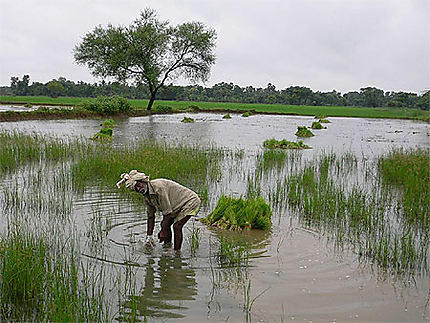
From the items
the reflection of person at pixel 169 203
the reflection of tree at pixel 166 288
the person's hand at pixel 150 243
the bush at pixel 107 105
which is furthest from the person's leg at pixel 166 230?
the bush at pixel 107 105

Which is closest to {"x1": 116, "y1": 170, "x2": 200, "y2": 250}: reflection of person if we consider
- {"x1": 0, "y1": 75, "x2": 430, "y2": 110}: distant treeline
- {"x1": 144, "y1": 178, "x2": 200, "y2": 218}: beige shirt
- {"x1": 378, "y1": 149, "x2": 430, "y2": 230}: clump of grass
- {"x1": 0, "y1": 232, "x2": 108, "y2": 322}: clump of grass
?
{"x1": 144, "y1": 178, "x2": 200, "y2": 218}: beige shirt

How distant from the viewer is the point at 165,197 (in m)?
5.80

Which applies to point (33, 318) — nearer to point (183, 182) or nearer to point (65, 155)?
point (183, 182)

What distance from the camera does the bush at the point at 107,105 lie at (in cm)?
3581

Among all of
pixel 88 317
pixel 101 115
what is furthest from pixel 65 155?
pixel 101 115

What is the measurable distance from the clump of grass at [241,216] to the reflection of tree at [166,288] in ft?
5.70

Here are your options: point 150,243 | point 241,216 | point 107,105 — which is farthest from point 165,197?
point 107,105

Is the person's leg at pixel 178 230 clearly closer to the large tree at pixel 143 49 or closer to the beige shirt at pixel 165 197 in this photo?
the beige shirt at pixel 165 197

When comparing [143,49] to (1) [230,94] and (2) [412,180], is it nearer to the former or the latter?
(2) [412,180]

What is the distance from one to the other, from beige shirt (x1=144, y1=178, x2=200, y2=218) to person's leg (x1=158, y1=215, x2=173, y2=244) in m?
0.13

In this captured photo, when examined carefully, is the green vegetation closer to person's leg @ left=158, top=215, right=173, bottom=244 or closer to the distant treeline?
person's leg @ left=158, top=215, right=173, bottom=244

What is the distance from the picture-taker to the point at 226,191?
1006cm

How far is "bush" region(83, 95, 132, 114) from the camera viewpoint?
35.8m

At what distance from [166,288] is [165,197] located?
1.23 metres
